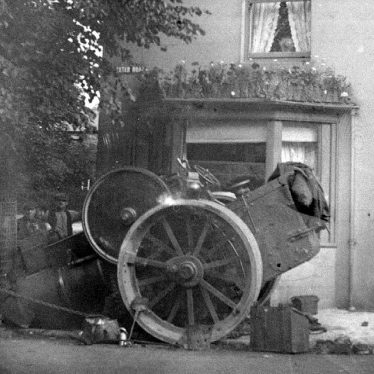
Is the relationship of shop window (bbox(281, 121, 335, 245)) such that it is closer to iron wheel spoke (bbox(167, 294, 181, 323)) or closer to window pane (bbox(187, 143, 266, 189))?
window pane (bbox(187, 143, 266, 189))

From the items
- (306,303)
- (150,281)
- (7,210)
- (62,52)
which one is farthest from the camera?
(7,210)

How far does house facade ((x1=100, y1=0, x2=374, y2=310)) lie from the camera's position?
9531 mm

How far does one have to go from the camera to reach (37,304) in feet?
25.6

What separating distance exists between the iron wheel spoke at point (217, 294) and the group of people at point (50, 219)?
2.46 meters

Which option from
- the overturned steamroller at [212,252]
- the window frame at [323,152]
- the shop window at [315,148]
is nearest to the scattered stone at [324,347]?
the overturned steamroller at [212,252]

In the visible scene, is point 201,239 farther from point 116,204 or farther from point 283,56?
point 283,56

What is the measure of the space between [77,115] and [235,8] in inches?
141

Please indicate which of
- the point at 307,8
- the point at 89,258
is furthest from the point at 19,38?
the point at 307,8

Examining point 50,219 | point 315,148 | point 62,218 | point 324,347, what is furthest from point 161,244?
point 50,219

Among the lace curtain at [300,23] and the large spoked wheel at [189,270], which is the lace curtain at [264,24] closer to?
the lace curtain at [300,23]

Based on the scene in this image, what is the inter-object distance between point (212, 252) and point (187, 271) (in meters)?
0.36

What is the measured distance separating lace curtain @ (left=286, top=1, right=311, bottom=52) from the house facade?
16 mm

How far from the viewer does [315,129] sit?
32.5ft

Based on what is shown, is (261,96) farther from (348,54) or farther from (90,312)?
(90,312)
